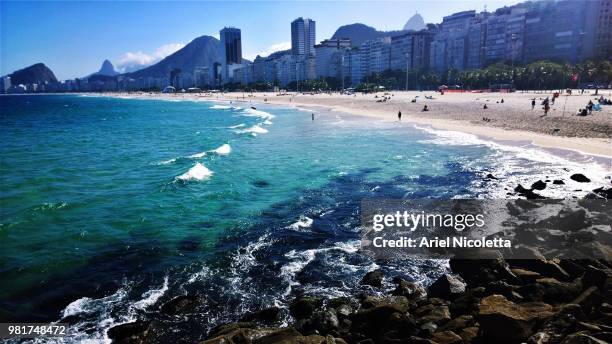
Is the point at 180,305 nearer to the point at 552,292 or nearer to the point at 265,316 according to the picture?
the point at 265,316

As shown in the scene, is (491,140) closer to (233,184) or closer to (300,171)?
(300,171)

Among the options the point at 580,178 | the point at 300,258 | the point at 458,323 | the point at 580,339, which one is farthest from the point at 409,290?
the point at 580,178

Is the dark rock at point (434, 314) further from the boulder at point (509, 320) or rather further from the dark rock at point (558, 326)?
the dark rock at point (558, 326)

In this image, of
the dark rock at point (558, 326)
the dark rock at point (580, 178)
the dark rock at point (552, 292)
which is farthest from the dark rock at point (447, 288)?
the dark rock at point (580, 178)

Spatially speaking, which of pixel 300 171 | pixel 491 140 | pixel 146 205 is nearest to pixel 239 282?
pixel 146 205

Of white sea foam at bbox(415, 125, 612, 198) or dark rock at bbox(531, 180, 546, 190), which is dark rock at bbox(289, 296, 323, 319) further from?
dark rock at bbox(531, 180, 546, 190)

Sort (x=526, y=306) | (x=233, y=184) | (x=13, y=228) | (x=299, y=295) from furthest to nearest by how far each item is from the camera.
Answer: (x=233, y=184) → (x=13, y=228) → (x=299, y=295) → (x=526, y=306)
